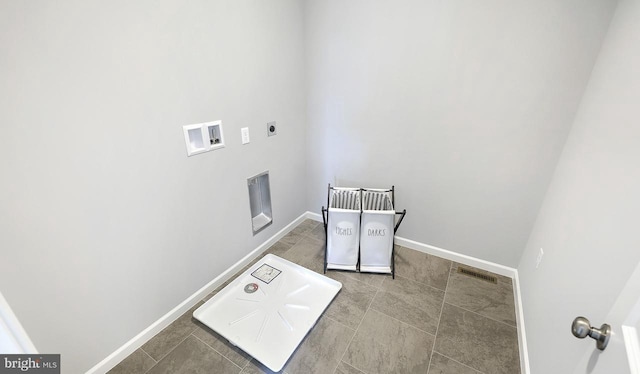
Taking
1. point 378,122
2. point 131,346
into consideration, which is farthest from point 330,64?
point 131,346

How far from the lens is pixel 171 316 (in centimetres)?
166

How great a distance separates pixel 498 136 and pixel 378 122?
0.84 m

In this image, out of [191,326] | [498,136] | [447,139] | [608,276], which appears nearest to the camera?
[608,276]

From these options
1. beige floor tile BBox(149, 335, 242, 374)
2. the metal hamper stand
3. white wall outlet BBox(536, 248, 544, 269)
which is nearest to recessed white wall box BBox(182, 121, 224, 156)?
the metal hamper stand

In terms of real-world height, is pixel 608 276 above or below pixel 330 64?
below

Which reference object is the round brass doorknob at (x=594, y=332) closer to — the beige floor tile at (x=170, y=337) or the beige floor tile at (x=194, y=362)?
the beige floor tile at (x=194, y=362)

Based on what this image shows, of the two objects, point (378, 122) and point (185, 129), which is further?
point (378, 122)

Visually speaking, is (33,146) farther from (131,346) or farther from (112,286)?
(131,346)

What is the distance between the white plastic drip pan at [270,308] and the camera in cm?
152

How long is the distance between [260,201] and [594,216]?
199 centimetres

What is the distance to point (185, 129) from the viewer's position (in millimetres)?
1484

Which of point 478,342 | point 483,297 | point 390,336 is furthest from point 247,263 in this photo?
point 483,297

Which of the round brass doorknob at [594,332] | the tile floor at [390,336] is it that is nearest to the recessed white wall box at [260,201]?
the tile floor at [390,336]

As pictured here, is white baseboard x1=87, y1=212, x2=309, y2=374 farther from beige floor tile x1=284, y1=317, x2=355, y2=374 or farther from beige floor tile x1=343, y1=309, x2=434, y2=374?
beige floor tile x1=343, y1=309, x2=434, y2=374
